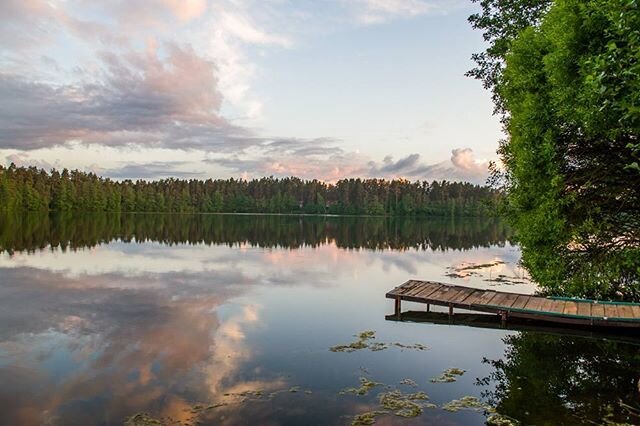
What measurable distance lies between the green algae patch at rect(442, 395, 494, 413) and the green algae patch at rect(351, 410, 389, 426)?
177 cm

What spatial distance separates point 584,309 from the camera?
1794cm

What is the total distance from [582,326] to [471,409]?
9.74 meters

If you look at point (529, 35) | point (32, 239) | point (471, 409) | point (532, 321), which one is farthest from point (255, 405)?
point (32, 239)

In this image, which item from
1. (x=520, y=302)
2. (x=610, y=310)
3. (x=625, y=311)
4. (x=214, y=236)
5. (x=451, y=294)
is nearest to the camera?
(x=625, y=311)

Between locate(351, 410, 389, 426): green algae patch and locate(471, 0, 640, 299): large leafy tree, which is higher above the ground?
locate(471, 0, 640, 299): large leafy tree

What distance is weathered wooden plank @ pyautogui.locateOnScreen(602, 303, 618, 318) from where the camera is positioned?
17094mm

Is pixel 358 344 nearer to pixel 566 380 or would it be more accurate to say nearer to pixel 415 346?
pixel 415 346

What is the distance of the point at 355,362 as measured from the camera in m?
15.0

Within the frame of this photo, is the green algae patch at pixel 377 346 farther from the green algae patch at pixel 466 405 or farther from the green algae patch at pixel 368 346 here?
the green algae patch at pixel 466 405

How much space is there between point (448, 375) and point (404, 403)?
2962 millimetres

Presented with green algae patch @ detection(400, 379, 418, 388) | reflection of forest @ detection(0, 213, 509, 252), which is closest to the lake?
green algae patch @ detection(400, 379, 418, 388)

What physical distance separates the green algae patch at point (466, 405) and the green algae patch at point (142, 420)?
7090 mm

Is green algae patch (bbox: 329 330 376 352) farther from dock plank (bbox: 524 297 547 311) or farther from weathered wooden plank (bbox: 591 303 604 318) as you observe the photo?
weathered wooden plank (bbox: 591 303 604 318)

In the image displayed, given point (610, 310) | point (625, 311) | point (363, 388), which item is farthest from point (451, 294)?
point (363, 388)
